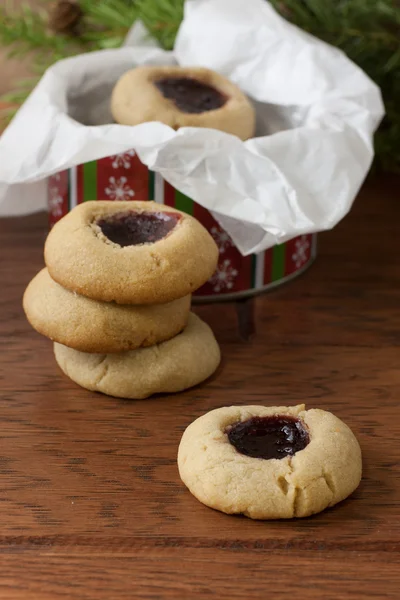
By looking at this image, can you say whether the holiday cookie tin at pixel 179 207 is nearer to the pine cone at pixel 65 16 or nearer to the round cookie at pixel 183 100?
the round cookie at pixel 183 100

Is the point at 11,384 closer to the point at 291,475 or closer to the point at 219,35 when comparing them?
the point at 291,475

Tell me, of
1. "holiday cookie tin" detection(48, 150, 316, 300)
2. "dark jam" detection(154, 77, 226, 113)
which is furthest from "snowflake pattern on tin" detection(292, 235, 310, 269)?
"dark jam" detection(154, 77, 226, 113)

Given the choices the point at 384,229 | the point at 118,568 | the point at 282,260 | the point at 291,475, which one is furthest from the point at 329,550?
the point at 384,229

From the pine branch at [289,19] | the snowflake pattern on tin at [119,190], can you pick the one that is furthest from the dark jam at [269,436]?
the pine branch at [289,19]

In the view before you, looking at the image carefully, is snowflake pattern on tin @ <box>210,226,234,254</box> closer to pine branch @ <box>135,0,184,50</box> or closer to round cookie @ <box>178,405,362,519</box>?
round cookie @ <box>178,405,362,519</box>

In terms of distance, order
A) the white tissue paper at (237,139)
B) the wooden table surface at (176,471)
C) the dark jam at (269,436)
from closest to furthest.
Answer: the wooden table surface at (176,471) < the dark jam at (269,436) < the white tissue paper at (237,139)
